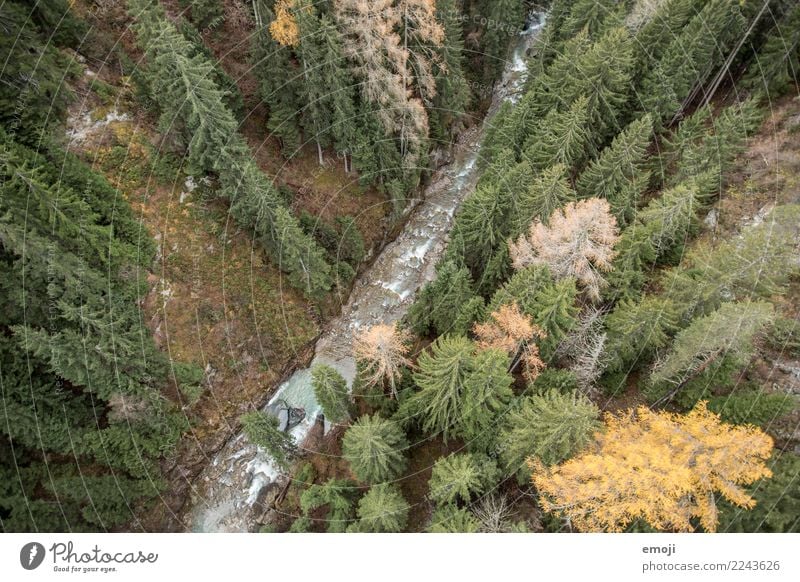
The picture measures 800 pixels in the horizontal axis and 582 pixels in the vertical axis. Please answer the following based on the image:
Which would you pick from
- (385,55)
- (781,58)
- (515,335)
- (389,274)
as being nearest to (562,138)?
(385,55)

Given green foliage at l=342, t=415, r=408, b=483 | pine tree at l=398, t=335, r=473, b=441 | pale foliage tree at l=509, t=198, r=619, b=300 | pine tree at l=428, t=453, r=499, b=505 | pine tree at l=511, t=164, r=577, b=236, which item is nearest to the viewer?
pine tree at l=428, t=453, r=499, b=505

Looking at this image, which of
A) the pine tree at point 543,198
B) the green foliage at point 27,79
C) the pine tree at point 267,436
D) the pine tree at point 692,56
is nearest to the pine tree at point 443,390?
the pine tree at point 267,436

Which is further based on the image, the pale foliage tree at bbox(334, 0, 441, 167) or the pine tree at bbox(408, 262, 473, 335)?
the pale foliage tree at bbox(334, 0, 441, 167)

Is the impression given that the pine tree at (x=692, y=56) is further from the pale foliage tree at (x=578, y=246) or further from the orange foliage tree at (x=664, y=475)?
the orange foliage tree at (x=664, y=475)

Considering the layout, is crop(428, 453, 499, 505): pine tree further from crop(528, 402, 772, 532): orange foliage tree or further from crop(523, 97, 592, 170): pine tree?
crop(523, 97, 592, 170): pine tree

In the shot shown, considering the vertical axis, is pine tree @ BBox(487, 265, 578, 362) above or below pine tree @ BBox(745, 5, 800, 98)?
below

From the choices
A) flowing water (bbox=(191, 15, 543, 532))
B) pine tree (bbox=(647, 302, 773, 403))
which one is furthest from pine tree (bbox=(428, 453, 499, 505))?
flowing water (bbox=(191, 15, 543, 532))

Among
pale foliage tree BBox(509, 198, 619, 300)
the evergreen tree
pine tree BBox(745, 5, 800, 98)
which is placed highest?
the evergreen tree
